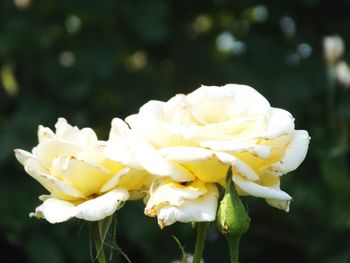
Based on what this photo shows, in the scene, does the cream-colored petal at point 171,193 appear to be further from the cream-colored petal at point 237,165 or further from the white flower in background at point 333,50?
the white flower in background at point 333,50

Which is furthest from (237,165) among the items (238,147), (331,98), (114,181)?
(331,98)

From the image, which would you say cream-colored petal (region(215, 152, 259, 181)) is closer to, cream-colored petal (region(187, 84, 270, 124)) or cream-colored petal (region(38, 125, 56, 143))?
cream-colored petal (region(187, 84, 270, 124))

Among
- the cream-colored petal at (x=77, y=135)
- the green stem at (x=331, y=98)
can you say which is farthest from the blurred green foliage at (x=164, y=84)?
the cream-colored petal at (x=77, y=135)

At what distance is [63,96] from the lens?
8.18 feet

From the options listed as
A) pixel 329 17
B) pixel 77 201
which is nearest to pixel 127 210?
pixel 329 17

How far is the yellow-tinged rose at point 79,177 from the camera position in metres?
0.78

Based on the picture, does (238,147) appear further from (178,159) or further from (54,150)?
Answer: (54,150)

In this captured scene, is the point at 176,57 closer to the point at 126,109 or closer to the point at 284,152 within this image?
the point at 126,109

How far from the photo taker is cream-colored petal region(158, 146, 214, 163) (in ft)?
2.43

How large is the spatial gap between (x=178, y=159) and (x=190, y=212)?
0.05 metres

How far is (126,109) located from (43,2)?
0.38m

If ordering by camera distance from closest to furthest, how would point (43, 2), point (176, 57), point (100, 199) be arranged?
1. point (100, 199)
2. point (43, 2)
3. point (176, 57)

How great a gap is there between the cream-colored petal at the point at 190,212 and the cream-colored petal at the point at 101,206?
0.04 m

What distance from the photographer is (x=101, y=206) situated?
30.4 inches
